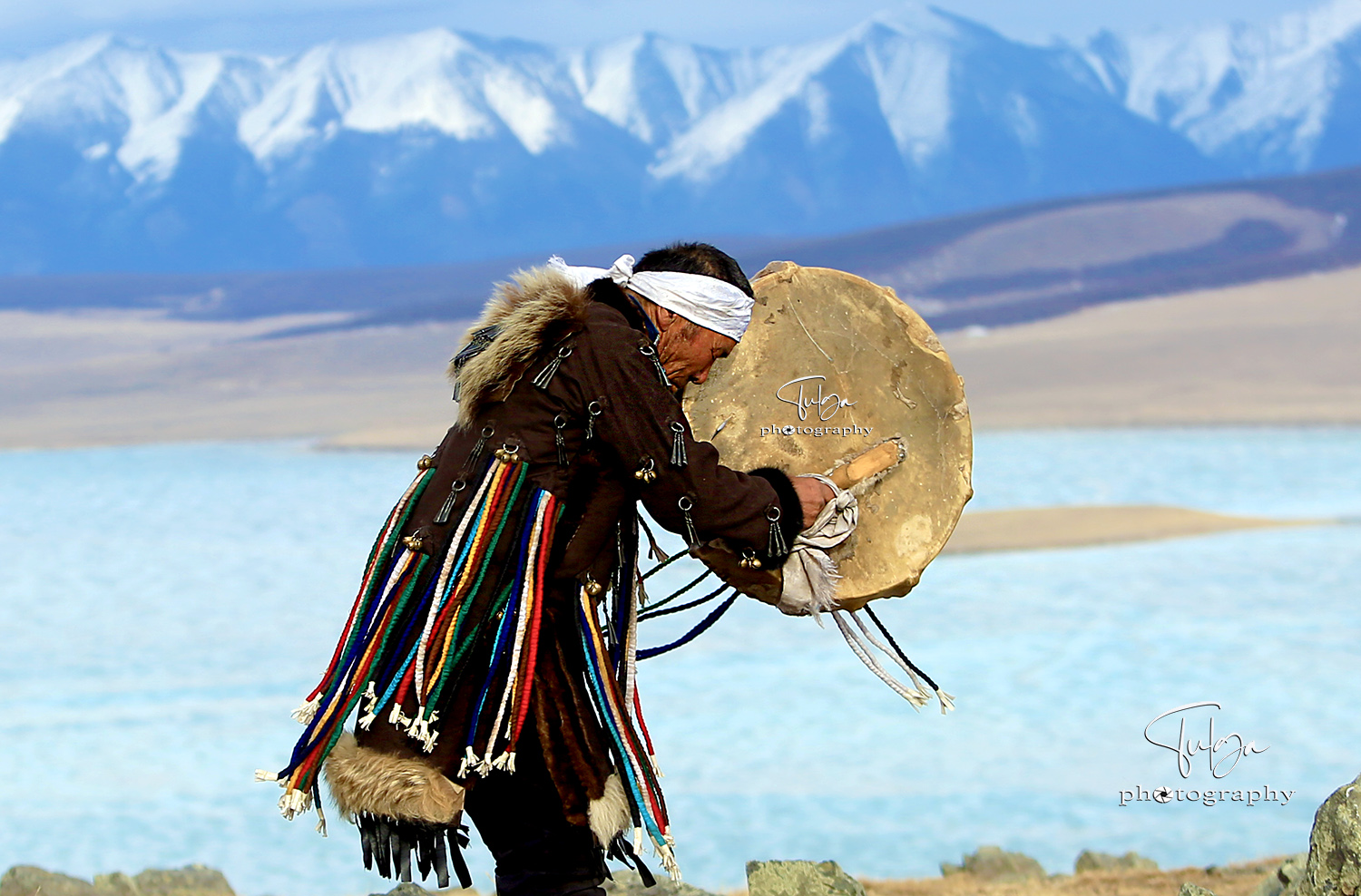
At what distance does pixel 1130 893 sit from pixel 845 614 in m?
Answer: 1.92

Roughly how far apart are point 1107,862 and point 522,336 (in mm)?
3284

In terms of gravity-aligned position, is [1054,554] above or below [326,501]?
below

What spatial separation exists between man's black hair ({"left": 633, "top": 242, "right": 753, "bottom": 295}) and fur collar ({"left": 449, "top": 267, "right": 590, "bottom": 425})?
147 mm

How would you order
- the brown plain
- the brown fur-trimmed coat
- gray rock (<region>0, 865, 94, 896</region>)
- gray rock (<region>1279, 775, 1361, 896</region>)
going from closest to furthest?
the brown fur-trimmed coat
gray rock (<region>1279, 775, 1361, 896</region>)
gray rock (<region>0, 865, 94, 896</region>)
the brown plain

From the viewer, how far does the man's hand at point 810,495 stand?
249cm

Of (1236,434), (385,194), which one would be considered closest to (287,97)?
(385,194)

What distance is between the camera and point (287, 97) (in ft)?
227

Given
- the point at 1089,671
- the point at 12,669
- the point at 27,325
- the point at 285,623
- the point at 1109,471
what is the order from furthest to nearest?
the point at 27,325 → the point at 1109,471 → the point at 285,623 → the point at 12,669 → the point at 1089,671

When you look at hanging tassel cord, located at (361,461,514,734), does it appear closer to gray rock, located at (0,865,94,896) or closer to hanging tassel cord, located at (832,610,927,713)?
hanging tassel cord, located at (832,610,927,713)

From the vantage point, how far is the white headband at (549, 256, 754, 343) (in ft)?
8.04

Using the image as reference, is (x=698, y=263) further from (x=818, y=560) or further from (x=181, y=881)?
(x=181, y=881)

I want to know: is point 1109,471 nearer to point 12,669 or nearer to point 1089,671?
point 1089,671
